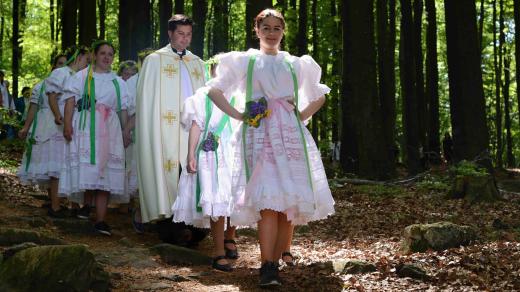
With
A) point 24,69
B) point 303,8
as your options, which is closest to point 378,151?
point 303,8

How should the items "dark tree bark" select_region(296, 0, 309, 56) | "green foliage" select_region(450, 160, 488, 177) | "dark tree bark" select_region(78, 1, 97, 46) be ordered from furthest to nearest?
"dark tree bark" select_region(296, 0, 309, 56), "dark tree bark" select_region(78, 1, 97, 46), "green foliage" select_region(450, 160, 488, 177)

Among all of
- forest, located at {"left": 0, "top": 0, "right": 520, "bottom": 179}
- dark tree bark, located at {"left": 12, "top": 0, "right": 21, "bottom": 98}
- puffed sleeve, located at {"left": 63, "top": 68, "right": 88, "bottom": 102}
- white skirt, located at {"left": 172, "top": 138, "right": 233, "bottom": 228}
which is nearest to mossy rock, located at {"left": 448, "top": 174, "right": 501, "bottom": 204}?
forest, located at {"left": 0, "top": 0, "right": 520, "bottom": 179}

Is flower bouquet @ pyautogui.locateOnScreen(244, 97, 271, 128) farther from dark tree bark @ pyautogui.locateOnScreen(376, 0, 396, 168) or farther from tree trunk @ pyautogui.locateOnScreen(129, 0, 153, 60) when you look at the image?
dark tree bark @ pyautogui.locateOnScreen(376, 0, 396, 168)

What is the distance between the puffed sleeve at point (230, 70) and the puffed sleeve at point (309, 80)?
1.61 ft

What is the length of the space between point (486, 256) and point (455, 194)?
5.11 meters

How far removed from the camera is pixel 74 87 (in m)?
8.23

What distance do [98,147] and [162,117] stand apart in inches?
34.1

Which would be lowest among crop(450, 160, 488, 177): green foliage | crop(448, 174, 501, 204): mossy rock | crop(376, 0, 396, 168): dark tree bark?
crop(448, 174, 501, 204): mossy rock

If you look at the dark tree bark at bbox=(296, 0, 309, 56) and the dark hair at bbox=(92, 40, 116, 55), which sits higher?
the dark tree bark at bbox=(296, 0, 309, 56)

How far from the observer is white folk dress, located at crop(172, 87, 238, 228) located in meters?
6.64

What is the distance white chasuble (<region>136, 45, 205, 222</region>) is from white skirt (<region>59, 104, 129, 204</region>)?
0.38 m

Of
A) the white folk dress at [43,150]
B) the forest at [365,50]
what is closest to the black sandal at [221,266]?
the white folk dress at [43,150]

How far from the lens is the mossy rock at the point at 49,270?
14.6ft

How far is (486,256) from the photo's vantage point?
19.2 feet
